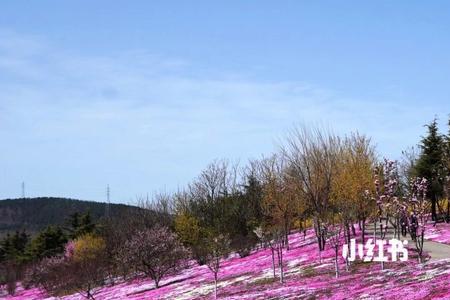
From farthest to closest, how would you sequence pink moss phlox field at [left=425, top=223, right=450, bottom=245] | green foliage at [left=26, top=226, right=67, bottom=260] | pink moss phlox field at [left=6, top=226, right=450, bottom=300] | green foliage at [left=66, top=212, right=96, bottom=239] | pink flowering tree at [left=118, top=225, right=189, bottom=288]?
green foliage at [left=26, top=226, right=67, bottom=260] < green foliage at [left=66, top=212, right=96, bottom=239] < pink flowering tree at [left=118, top=225, right=189, bottom=288] < pink moss phlox field at [left=425, top=223, right=450, bottom=245] < pink moss phlox field at [left=6, top=226, right=450, bottom=300]

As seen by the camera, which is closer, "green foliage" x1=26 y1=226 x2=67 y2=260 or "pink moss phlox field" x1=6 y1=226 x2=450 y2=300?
"pink moss phlox field" x1=6 y1=226 x2=450 y2=300

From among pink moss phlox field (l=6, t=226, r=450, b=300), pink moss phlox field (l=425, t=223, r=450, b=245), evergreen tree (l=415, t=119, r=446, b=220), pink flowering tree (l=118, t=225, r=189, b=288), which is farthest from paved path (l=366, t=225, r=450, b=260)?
pink flowering tree (l=118, t=225, r=189, b=288)

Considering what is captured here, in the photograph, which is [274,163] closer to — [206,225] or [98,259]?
[206,225]

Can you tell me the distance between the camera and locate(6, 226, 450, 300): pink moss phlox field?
23594mm

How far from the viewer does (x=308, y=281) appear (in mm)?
33375

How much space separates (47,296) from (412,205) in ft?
151

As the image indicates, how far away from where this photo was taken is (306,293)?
27.8 metres

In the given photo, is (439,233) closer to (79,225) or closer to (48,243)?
(79,225)

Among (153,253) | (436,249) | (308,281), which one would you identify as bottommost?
(308,281)

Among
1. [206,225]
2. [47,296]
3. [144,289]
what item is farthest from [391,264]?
[206,225]

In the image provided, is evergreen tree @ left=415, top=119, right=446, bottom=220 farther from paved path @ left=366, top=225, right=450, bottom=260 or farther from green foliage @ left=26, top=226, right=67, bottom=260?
green foliage @ left=26, top=226, right=67, bottom=260

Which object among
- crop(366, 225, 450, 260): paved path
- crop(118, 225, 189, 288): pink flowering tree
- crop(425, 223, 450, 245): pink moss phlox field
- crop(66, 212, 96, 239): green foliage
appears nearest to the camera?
crop(366, 225, 450, 260): paved path

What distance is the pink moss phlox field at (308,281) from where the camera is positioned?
23.6 m

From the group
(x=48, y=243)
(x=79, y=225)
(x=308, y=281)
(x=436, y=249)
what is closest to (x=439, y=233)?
(x=436, y=249)
